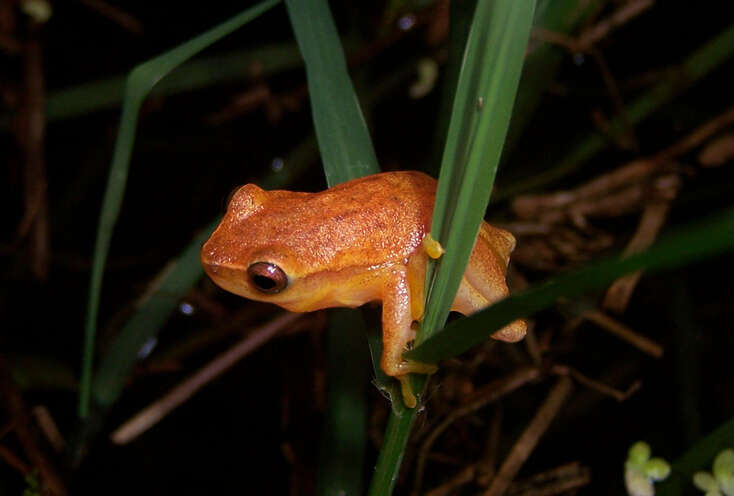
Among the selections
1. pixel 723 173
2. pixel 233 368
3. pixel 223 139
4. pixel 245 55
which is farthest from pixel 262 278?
pixel 723 173

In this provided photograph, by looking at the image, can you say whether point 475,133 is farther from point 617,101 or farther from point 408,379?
point 617,101

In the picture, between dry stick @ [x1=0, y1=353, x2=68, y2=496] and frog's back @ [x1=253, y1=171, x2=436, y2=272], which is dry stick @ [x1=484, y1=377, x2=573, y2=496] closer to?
frog's back @ [x1=253, y1=171, x2=436, y2=272]

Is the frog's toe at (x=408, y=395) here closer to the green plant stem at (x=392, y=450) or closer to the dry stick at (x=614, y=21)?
the green plant stem at (x=392, y=450)

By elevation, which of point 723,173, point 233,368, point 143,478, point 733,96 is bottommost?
point 143,478

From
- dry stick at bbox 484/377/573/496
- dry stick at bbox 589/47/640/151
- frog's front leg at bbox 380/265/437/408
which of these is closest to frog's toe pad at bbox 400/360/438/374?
frog's front leg at bbox 380/265/437/408

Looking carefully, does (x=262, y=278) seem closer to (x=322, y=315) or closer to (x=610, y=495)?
(x=322, y=315)

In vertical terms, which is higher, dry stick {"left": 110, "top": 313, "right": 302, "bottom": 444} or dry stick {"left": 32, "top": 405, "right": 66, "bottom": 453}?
dry stick {"left": 110, "top": 313, "right": 302, "bottom": 444}

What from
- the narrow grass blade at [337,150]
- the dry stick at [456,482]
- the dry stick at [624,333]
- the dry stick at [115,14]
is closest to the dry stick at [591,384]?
the dry stick at [624,333]
